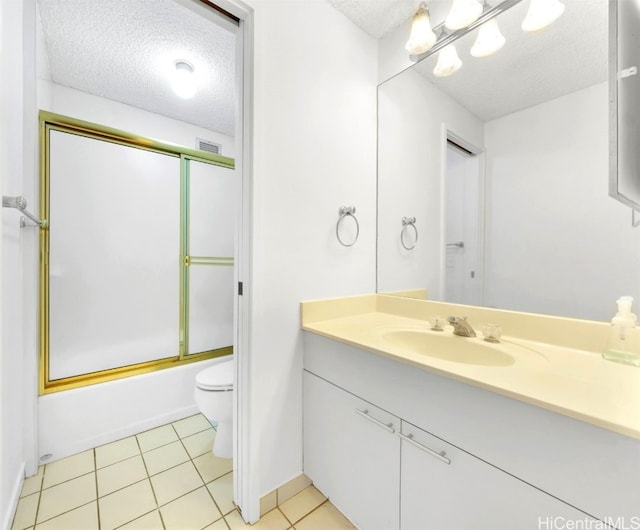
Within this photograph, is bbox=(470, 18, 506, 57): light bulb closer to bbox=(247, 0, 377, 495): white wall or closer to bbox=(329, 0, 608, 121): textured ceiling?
bbox=(329, 0, 608, 121): textured ceiling

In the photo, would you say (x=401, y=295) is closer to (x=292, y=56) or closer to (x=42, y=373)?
(x=292, y=56)

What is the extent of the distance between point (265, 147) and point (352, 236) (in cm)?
64

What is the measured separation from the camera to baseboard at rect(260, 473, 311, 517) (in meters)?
1.21

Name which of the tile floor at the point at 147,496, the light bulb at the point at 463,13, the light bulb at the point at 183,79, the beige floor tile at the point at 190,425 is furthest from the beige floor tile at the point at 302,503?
the light bulb at the point at 183,79

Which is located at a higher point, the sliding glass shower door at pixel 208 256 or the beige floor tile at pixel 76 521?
the sliding glass shower door at pixel 208 256

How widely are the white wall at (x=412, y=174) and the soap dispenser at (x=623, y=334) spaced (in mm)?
637

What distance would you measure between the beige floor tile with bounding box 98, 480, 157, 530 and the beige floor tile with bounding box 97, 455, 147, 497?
1.7 inches

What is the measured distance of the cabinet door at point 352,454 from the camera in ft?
3.11

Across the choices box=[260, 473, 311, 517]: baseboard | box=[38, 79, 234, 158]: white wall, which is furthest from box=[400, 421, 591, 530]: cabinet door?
box=[38, 79, 234, 158]: white wall

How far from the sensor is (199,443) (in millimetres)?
1705

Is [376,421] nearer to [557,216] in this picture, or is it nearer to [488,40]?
[557,216]

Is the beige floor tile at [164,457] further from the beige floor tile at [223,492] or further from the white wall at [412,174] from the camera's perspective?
the white wall at [412,174]

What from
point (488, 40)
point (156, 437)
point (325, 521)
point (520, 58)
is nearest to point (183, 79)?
point (488, 40)

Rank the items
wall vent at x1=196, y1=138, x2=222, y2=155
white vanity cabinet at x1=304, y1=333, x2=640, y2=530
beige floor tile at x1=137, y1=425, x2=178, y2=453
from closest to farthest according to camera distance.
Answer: white vanity cabinet at x1=304, y1=333, x2=640, y2=530 < beige floor tile at x1=137, y1=425, x2=178, y2=453 < wall vent at x1=196, y1=138, x2=222, y2=155
